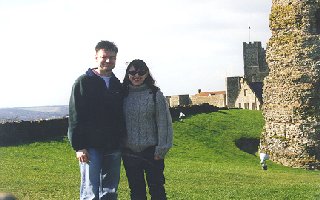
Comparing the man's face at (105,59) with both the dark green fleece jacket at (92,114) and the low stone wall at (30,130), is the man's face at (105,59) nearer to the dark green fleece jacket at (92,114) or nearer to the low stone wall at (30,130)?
the dark green fleece jacket at (92,114)

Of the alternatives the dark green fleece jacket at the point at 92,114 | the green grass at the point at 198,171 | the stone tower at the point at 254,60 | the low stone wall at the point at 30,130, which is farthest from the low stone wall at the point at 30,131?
the stone tower at the point at 254,60

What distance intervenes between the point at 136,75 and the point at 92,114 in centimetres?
86

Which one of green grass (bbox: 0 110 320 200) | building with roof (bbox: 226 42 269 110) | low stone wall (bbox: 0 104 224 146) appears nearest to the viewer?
green grass (bbox: 0 110 320 200)

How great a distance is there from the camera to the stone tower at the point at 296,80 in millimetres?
25422

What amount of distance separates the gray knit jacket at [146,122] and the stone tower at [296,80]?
2044cm

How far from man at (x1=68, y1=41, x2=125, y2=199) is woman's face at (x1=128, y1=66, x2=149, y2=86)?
21 centimetres

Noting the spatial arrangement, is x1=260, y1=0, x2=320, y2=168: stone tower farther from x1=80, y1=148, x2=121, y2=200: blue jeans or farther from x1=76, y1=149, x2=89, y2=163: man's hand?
x1=76, y1=149, x2=89, y2=163: man's hand

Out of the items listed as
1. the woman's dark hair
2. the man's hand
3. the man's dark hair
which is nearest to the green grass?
the woman's dark hair

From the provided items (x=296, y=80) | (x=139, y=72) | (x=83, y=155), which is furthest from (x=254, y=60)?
(x=83, y=155)

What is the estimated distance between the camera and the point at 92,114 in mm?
6406

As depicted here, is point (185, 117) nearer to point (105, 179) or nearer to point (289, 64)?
point (289, 64)

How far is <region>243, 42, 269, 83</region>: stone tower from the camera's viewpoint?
277 ft

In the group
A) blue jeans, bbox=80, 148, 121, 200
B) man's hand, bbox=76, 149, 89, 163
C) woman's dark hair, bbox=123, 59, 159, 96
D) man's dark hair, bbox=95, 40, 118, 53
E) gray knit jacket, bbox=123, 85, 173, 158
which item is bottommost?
blue jeans, bbox=80, 148, 121, 200

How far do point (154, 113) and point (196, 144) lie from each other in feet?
82.3
